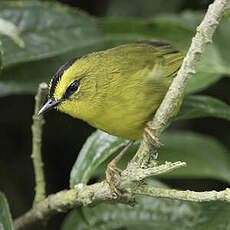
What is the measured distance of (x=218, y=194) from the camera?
142 cm

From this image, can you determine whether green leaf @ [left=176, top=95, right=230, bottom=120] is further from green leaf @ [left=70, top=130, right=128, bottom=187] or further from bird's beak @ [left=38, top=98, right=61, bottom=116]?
bird's beak @ [left=38, top=98, right=61, bottom=116]

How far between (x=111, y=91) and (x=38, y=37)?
0.66m

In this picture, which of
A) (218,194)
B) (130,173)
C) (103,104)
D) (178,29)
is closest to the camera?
(218,194)

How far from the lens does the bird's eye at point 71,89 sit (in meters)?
2.05

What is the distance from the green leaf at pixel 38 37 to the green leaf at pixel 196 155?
69cm

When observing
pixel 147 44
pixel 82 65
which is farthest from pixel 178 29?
pixel 82 65

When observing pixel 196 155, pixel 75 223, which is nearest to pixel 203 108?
pixel 196 155

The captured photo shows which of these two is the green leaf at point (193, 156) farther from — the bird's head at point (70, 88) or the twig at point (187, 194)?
the twig at point (187, 194)

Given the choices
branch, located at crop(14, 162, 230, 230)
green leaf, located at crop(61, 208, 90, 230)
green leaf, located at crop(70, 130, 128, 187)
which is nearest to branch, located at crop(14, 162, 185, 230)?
branch, located at crop(14, 162, 230, 230)

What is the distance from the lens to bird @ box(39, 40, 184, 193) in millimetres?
2055

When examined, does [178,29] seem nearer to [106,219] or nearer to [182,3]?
[182,3]

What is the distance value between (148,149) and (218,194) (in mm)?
386

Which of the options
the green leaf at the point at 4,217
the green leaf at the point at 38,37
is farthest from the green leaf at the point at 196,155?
the green leaf at the point at 4,217

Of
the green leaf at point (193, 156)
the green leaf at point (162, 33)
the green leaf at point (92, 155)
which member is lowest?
the green leaf at point (193, 156)
